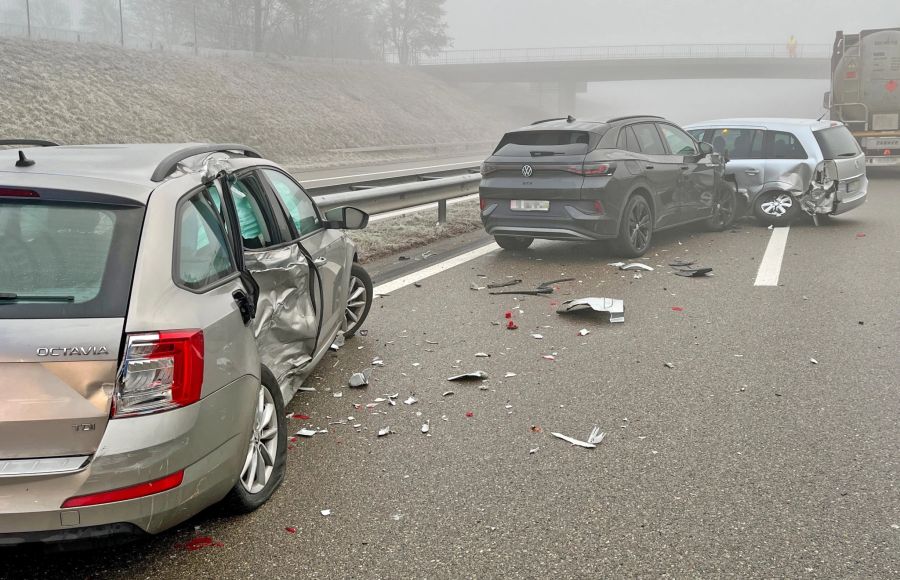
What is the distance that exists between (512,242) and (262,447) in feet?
24.2

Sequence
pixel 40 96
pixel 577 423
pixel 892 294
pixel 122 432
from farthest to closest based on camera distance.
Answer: pixel 40 96, pixel 892 294, pixel 577 423, pixel 122 432

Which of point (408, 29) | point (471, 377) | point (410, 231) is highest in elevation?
point (408, 29)

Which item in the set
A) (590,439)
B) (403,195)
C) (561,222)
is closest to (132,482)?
(590,439)

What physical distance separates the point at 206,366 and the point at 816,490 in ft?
8.99

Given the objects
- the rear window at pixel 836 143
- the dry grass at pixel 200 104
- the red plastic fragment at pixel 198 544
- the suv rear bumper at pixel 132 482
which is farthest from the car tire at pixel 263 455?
the dry grass at pixel 200 104

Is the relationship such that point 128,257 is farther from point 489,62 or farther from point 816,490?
point 489,62

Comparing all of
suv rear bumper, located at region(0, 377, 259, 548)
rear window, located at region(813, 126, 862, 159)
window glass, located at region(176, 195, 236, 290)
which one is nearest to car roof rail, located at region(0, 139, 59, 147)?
window glass, located at region(176, 195, 236, 290)

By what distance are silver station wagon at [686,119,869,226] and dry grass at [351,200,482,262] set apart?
399 cm

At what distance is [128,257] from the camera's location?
3184 mm

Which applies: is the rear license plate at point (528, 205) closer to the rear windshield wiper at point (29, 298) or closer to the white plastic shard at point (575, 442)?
the white plastic shard at point (575, 442)

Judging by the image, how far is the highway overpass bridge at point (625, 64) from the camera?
77.9 metres

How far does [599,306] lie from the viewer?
25.2 ft

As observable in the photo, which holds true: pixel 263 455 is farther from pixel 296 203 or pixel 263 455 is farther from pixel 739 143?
pixel 739 143

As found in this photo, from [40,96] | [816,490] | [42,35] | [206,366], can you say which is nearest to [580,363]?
[816,490]
